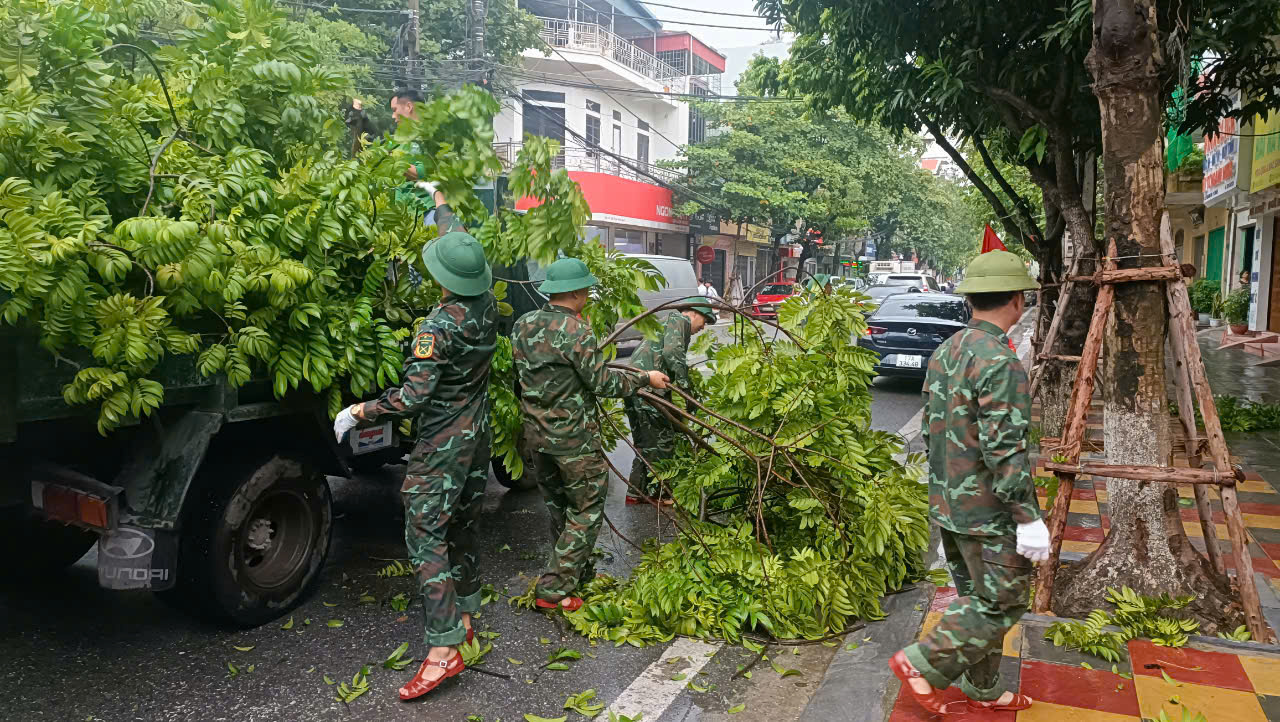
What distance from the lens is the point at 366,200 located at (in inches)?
170

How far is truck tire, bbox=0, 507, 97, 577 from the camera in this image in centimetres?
457

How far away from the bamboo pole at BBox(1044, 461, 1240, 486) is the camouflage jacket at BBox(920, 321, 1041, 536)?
87cm

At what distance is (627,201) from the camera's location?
30.2 metres

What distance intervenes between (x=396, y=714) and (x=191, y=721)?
75cm

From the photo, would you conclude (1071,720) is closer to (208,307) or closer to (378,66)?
(208,307)

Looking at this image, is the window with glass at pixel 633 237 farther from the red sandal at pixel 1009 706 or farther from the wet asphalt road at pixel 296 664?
the red sandal at pixel 1009 706

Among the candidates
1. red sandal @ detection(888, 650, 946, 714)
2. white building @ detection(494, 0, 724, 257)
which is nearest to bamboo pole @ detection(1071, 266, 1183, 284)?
red sandal @ detection(888, 650, 946, 714)

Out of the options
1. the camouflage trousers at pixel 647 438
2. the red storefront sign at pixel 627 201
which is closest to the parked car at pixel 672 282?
the camouflage trousers at pixel 647 438

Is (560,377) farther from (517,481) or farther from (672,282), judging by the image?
(672,282)

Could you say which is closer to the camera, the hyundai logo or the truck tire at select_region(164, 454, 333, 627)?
the hyundai logo

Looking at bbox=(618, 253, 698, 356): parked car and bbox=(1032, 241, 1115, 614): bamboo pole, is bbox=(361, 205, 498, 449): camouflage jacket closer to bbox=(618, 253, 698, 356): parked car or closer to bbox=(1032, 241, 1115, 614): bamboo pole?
bbox=(1032, 241, 1115, 614): bamboo pole

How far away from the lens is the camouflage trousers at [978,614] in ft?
10.0

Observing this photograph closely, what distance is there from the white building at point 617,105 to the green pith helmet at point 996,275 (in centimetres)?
2121

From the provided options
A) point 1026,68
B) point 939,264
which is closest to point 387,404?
point 1026,68
